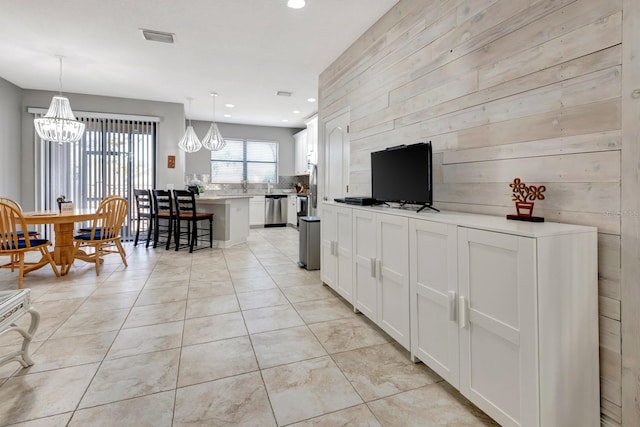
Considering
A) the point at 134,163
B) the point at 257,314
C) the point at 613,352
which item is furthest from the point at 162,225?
the point at 613,352

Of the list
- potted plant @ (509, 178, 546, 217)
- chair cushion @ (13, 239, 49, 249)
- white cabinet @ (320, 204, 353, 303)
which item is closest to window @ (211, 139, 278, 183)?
chair cushion @ (13, 239, 49, 249)

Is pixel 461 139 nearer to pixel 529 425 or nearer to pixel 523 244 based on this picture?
pixel 523 244

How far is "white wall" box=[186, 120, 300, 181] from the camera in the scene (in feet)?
26.8

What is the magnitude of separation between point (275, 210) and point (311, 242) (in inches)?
171

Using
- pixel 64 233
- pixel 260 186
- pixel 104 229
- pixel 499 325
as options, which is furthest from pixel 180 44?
pixel 260 186

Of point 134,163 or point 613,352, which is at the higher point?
point 134,163

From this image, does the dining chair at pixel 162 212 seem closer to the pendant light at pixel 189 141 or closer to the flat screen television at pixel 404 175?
the pendant light at pixel 189 141

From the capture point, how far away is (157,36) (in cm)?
358

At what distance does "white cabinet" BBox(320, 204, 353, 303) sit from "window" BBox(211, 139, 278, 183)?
584 cm

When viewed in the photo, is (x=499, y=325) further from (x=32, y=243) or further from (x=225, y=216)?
(x=225, y=216)

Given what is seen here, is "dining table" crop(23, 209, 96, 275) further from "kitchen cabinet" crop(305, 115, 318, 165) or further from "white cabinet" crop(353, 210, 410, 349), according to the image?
"kitchen cabinet" crop(305, 115, 318, 165)

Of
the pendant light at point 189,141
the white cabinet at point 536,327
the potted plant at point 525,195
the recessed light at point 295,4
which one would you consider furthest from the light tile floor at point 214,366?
the pendant light at point 189,141

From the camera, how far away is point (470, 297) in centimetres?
153

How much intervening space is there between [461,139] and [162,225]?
18.9 feet
